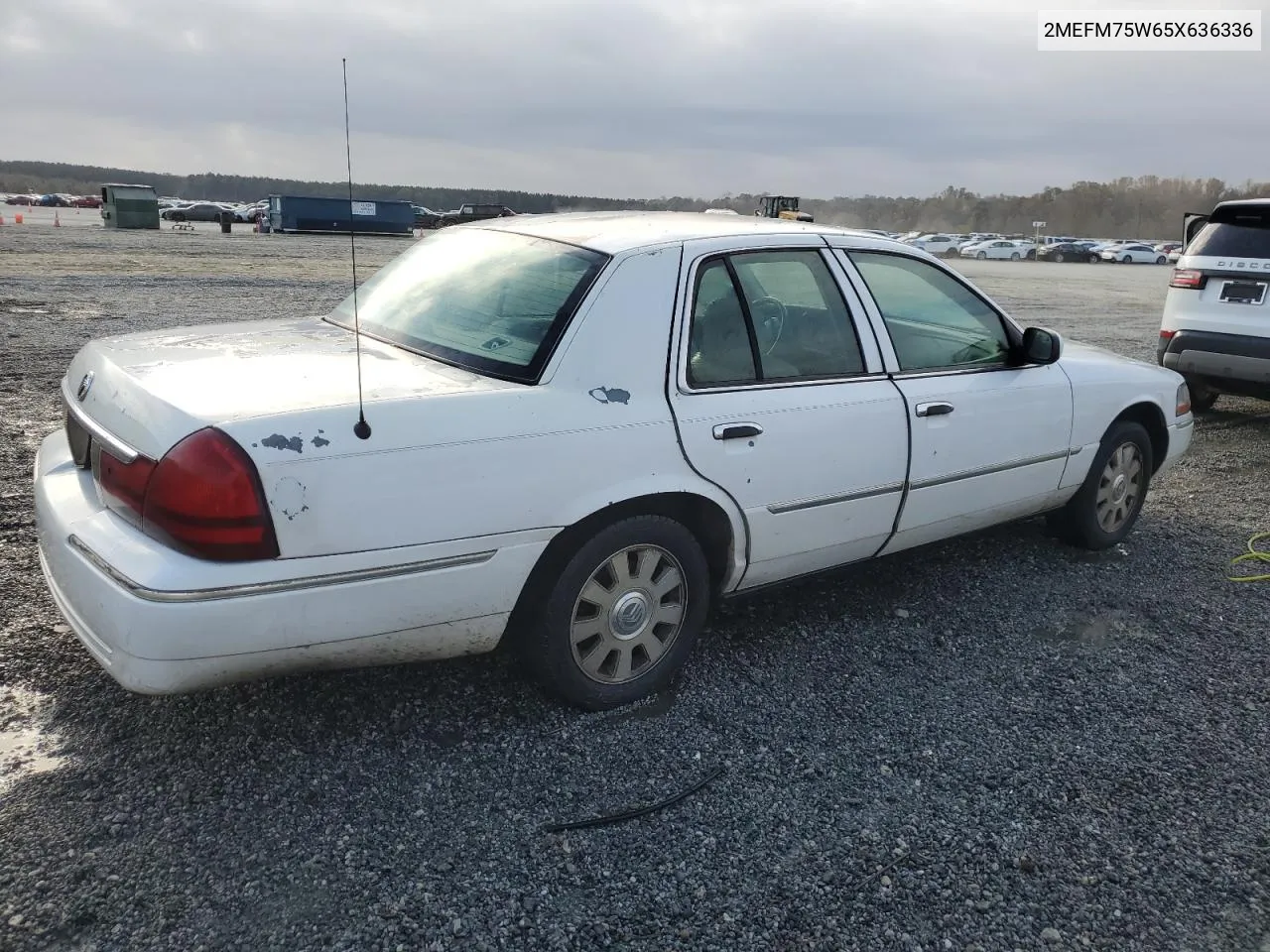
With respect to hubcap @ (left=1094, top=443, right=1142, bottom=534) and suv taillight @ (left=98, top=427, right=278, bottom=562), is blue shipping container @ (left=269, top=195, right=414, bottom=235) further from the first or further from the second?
suv taillight @ (left=98, top=427, right=278, bottom=562)

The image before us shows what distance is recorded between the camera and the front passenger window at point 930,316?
3947 millimetres

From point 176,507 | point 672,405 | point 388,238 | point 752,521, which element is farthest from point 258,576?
point 388,238

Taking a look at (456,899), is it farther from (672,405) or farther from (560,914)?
(672,405)

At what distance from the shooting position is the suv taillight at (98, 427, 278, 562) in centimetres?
247

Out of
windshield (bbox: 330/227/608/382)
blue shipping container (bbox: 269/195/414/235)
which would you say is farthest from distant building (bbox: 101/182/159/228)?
windshield (bbox: 330/227/608/382)

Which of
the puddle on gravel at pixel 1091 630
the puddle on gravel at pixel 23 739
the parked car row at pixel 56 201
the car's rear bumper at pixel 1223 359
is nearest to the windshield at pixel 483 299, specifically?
the puddle on gravel at pixel 23 739

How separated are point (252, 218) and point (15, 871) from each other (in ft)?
234

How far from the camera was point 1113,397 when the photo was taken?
481 cm

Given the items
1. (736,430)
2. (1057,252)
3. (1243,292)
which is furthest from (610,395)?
(1057,252)

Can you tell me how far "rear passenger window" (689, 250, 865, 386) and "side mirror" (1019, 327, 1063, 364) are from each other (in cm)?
Result: 100

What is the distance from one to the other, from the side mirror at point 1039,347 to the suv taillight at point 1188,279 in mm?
4247

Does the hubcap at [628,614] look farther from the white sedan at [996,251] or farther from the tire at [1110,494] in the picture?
the white sedan at [996,251]

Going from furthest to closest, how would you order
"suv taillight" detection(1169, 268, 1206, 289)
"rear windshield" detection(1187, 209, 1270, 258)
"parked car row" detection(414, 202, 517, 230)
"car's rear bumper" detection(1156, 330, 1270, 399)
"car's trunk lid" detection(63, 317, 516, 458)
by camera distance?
"parked car row" detection(414, 202, 517, 230) < "suv taillight" detection(1169, 268, 1206, 289) < "rear windshield" detection(1187, 209, 1270, 258) < "car's rear bumper" detection(1156, 330, 1270, 399) < "car's trunk lid" detection(63, 317, 516, 458)

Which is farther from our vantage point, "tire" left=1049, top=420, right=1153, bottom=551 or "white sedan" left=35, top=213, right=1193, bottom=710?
"tire" left=1049, top=420, right=1153, bottom=551
